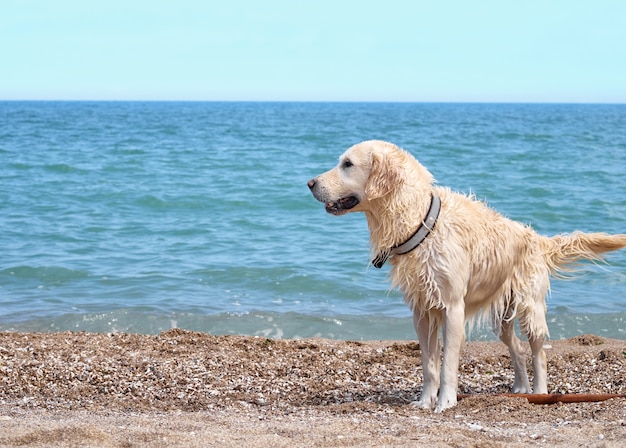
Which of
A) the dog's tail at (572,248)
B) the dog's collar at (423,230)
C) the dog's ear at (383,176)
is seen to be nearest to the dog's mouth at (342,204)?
the dog's ear at (383,176)

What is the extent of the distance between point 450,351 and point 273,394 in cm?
152

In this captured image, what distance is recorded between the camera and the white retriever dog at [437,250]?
5297mm

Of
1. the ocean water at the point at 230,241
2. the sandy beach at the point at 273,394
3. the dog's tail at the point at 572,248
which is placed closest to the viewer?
the sandy beach at the point at 273,394

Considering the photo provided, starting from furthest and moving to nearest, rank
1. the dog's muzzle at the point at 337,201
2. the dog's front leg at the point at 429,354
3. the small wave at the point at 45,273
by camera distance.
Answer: the small wave at the point at 45,273 → the dog's front leg at the point at 429,354 → the dog's muzzle at the point at 337,201

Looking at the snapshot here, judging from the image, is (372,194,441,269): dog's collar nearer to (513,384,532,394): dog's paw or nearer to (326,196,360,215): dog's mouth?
(326,196,360,215): dog's mouth

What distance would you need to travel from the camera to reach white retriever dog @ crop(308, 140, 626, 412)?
5297 mm

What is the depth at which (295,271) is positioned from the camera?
1136 cm

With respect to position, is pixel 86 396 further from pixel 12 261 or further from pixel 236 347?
pixel 12 261

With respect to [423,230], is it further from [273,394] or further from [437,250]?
[273,394]

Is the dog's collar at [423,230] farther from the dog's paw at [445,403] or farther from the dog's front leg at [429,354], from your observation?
the dog's paw at [445,403]

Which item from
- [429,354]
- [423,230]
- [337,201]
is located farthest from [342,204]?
[429,354]

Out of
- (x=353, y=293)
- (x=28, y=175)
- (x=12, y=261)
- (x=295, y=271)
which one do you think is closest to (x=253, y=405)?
(x=353, y=293)

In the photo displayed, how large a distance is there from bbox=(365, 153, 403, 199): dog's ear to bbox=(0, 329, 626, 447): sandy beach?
1.49 meters

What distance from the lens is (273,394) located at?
238 inches
